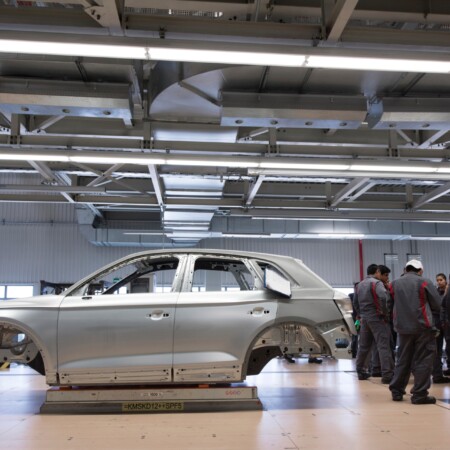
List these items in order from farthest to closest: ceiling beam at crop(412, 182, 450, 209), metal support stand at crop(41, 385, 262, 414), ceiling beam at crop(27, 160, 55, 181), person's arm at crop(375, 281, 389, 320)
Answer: ceiling beam at crop(412, 182, 450, 209), ceiling beam at crop(27, 160, 55, 181), person's arm at crop(375, 281, 389, 320), metal support stand at crop(41, 385, 262, 414)

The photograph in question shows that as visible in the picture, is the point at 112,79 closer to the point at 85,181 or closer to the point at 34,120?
the point at 34,120

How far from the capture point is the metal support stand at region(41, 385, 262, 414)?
4820 mm

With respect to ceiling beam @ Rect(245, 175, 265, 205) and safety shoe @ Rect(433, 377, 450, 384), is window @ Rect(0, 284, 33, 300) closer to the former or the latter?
ceiling beam @ Rect(245, 175, 265, 205)

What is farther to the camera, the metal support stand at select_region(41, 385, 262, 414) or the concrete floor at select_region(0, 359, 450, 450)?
the metal support stand at select_region(41, 385, 262, 414)

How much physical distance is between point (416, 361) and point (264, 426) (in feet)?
6.61

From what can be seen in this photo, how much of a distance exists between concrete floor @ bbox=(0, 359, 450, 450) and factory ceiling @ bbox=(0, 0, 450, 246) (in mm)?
3185

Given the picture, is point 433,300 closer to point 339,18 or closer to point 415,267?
point 415,267

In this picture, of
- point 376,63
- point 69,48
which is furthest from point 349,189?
point 69,48

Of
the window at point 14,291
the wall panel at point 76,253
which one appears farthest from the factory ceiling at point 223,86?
the window at point 14,291

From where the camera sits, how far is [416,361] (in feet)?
17.3

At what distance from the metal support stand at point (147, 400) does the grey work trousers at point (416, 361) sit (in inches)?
64.0

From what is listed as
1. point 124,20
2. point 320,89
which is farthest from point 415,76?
point 124,20

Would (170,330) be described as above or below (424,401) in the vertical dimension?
above

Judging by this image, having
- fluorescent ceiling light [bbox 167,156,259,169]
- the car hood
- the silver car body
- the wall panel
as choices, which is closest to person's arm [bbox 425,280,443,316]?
the silver car body
